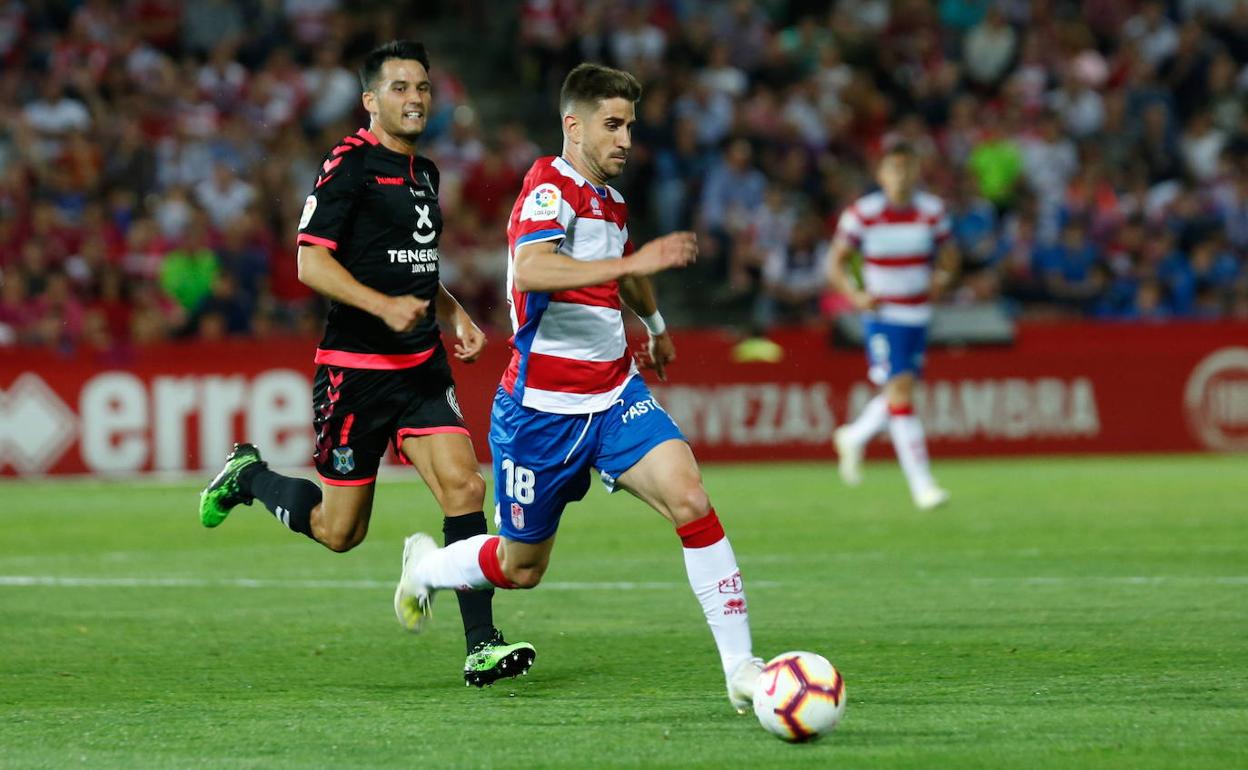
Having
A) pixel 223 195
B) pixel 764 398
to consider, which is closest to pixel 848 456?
pixel 764 398

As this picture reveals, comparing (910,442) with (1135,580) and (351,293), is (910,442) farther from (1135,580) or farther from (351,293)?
(351,293)

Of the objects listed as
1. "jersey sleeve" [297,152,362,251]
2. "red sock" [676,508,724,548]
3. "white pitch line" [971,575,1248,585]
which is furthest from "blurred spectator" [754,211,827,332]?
"red sock" [676,508,724,548]

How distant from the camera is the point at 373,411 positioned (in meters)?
7.39

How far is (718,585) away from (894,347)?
26.8ft

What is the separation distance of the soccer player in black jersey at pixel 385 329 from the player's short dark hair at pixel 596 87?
0.98 meters

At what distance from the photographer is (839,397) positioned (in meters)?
18.9

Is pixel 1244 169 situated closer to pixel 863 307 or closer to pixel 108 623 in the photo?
pixel 863 307

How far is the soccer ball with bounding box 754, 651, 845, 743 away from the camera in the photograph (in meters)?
5.56

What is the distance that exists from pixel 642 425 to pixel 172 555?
19.5 feet

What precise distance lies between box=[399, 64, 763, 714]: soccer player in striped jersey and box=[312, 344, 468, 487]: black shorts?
762mm

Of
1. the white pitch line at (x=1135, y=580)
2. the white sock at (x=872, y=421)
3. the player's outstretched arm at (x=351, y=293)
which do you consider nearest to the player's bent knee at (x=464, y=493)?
the player's outstretched arm at (x=351, y=293)

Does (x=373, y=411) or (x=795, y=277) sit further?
(x=795, y=277)

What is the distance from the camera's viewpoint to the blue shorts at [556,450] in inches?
251

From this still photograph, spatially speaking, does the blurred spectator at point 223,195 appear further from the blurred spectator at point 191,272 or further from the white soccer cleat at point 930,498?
the white soccer cleat at point 930,498
